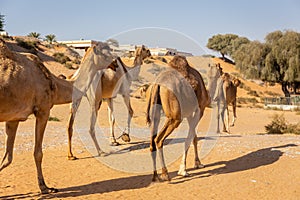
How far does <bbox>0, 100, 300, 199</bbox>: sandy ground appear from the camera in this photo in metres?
6.46

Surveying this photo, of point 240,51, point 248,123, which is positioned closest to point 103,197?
point 248,123

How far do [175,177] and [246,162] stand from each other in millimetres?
2106

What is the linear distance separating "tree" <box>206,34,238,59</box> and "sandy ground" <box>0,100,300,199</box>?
66.9 meters

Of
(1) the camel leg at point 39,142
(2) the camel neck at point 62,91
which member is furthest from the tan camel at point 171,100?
(1) the camel leg at point 39,142

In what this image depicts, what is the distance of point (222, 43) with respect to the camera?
75625 millimetres

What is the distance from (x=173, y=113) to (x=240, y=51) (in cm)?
4106

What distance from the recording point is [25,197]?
6.19 metres

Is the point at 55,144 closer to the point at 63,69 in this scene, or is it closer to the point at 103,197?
the point at 103,197

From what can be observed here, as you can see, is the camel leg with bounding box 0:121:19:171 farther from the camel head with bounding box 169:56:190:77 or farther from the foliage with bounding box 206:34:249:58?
the foliage with bounding box 206:34:249:58

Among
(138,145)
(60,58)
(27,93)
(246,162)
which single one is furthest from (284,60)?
(27,93)

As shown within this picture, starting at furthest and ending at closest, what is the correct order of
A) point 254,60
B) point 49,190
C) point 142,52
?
point 254,60, point 142,52, point 49,190

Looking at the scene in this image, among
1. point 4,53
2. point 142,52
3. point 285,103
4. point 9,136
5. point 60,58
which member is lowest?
point 285,103

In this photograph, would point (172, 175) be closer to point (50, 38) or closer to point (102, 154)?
point (102, 154)

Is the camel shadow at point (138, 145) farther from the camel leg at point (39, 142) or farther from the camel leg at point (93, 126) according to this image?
the camel leg at point (39, 142)
